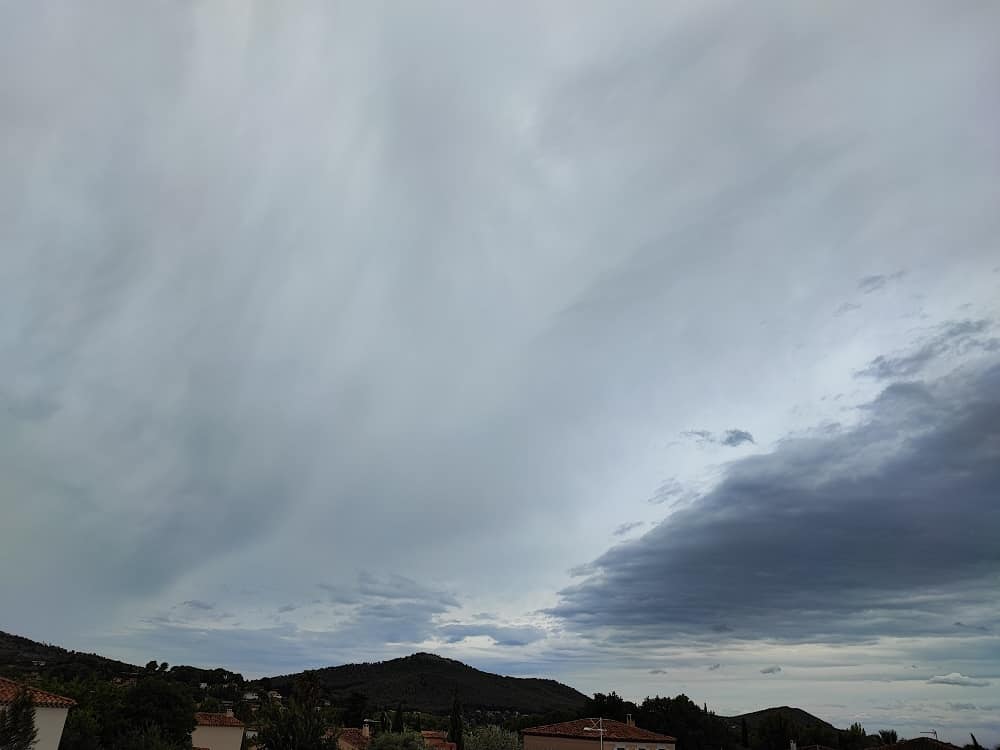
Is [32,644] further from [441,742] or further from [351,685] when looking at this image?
[441,742]

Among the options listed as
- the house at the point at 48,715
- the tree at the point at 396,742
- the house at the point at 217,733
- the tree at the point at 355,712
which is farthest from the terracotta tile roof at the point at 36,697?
the tree at the point at 355,712

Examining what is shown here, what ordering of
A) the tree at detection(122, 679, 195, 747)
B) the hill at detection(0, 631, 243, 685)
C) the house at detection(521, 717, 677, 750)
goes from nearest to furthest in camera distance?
the tree at detection(122, 679, 195, 747) < the house at detection(521, 717, 677, 750) < the hill at detection(0, 631, 243, 685)

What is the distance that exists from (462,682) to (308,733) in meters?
134

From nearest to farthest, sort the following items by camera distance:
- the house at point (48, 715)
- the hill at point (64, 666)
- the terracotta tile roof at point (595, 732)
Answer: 1. the house at point (48, 715)
2. the terracotta tile roof at point (595, 732)
3. the hill at point (64, 666)

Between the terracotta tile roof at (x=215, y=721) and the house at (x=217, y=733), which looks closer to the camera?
the house at (x=217, y=733)

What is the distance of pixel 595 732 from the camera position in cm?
6350

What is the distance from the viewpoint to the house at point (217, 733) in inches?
2482

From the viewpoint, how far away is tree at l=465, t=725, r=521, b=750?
50.8 m

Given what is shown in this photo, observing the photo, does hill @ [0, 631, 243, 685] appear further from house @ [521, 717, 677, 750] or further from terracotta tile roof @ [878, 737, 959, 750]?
terracotta tile roof @ [878, 737, 959, 750]

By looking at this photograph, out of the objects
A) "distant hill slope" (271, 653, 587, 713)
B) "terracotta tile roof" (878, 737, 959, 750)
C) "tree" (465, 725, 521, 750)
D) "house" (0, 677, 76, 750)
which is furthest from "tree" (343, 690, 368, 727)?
"terracotta tile roof" (878, 737, 959, 750)

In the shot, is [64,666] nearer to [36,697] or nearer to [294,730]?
[36,697]

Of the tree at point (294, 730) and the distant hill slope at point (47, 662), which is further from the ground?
the distant hill slope at point (47, 662)

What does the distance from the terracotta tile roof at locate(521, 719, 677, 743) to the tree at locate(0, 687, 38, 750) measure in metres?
47.2

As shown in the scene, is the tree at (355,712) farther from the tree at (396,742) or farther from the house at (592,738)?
the tree at (396,742)
